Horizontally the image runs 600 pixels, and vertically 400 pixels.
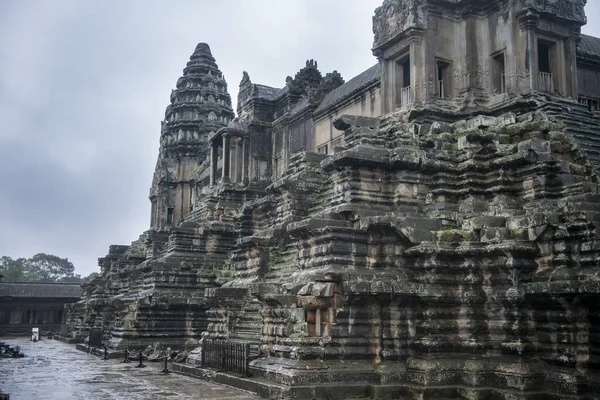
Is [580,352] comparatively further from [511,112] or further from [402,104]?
[402,104]

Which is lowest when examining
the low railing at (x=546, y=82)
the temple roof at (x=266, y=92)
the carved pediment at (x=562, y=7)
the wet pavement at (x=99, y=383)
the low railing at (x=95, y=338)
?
the wet pavement at (x=99, y=383)

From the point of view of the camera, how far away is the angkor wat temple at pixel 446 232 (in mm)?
15352

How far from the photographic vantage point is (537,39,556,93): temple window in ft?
67.1

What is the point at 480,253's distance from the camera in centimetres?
1622

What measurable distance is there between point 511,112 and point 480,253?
5275 mm

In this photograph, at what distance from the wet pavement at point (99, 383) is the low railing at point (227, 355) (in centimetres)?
68

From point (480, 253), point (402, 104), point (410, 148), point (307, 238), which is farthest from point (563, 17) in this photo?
point (307, 238)

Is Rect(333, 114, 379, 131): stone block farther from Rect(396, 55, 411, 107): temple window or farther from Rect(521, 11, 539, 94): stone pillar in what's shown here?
Rect(521, 11, 539, 94): stone pillar

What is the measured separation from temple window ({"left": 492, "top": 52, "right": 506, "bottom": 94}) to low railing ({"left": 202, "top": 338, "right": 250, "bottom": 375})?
10.8 metres

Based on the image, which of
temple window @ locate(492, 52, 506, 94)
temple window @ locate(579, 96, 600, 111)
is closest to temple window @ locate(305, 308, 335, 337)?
temple window @ locate(492, 52, 506, 94)

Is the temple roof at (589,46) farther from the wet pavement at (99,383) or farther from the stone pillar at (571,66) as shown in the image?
the wet pavement at (99,383)

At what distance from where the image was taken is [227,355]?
1953 cm

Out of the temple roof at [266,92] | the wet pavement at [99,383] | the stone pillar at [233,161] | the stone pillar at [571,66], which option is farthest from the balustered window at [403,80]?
the stone pillar at [233,161]

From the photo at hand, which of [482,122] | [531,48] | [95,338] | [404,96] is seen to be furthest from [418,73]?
[95,338]
